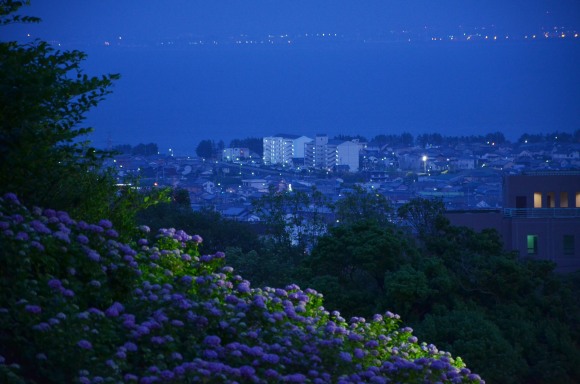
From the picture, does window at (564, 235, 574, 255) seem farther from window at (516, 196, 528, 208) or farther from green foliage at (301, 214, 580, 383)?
green foliage at (301, 214, 580, 383)

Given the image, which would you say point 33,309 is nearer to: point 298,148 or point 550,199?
point 550,199

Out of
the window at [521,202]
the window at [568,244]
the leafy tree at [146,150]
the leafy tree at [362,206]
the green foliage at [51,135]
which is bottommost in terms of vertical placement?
the window at [568,244]

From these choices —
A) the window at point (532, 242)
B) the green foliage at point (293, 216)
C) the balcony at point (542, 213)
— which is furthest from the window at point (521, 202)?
the green foliage at point (293, 216)

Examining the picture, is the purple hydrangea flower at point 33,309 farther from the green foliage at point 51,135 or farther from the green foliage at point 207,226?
the green foliage at point 207,226

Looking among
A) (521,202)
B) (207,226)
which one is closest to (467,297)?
(207,226)

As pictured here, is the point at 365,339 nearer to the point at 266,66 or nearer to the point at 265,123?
the point at 265,123

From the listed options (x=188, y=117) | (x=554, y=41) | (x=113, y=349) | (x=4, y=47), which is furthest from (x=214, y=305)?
(x=554, y=41)

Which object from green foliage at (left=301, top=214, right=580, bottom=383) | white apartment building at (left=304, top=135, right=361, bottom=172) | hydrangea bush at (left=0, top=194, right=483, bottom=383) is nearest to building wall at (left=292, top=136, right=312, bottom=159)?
white apartment building at (left=304, top=135, right=361, bottom=172)
